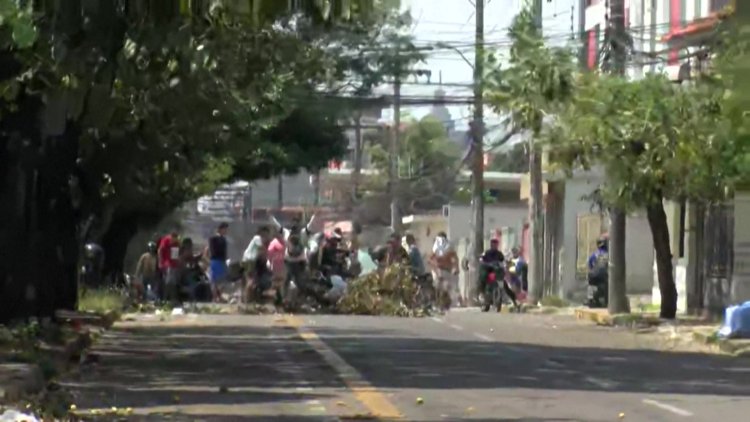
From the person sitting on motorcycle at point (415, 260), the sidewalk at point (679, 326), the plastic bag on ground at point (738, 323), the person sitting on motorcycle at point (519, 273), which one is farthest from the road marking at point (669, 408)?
the person sitting on motorcycle at point (519, 273)

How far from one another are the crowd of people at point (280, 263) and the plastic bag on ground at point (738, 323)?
10.5 m

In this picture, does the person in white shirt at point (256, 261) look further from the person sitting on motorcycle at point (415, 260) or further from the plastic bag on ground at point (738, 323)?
the plastic bag on ground at point (738, 323)

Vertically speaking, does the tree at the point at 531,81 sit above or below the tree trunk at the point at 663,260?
above

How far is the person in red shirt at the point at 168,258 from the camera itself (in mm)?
37094

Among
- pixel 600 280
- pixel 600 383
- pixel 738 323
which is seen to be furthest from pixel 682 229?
pixel 600 383

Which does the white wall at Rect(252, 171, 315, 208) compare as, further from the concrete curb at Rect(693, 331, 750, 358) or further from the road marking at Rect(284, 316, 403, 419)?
the road marking at Rect(284, 316, 403, 419)

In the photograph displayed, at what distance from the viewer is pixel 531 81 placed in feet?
95.1

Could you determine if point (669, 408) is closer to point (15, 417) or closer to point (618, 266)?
point (15, 417)

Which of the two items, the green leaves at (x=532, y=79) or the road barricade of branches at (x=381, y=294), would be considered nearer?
the green leaves at (x=532, y=79)

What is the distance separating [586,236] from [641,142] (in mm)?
16658

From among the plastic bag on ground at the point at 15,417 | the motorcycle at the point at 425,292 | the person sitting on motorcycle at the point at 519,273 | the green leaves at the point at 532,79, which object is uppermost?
the green leaves at the point at 532,79

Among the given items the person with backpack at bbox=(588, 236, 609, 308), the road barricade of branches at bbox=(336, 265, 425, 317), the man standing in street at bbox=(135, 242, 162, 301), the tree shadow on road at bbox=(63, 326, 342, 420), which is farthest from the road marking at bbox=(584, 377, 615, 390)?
the person with backpack at bbox=(588, 236, 609, 308)

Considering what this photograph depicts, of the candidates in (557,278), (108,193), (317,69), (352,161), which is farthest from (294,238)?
(352,161)

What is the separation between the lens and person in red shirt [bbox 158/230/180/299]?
122ft
